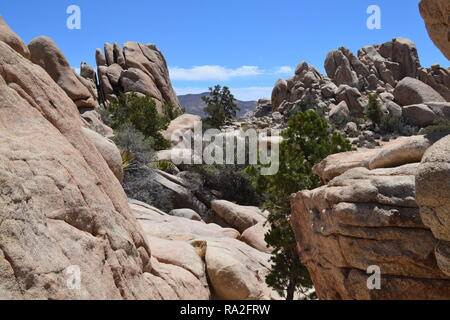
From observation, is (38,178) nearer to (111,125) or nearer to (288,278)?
(288,278)

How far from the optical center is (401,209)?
6.36m

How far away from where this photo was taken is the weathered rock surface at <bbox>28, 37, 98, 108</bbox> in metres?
28.3

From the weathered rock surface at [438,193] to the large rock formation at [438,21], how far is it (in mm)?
3514

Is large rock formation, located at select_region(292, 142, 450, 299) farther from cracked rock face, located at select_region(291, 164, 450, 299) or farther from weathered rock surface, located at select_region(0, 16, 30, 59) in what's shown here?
weathered rock surface, located at select_region(0, 16, 30, 59)

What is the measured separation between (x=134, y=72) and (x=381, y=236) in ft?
138

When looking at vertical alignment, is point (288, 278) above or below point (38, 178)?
below

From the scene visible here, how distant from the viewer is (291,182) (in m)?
13.8

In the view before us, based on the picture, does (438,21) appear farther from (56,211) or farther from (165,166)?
(165,166)

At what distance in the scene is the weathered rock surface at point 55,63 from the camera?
2828cm

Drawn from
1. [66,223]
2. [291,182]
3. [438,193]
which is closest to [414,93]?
[291,182]

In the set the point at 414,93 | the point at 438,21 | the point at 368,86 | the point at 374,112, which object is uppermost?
the point at 368,86

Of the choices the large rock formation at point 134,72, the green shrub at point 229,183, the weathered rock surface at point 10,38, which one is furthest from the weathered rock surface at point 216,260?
the large rock formation at point 134,72
